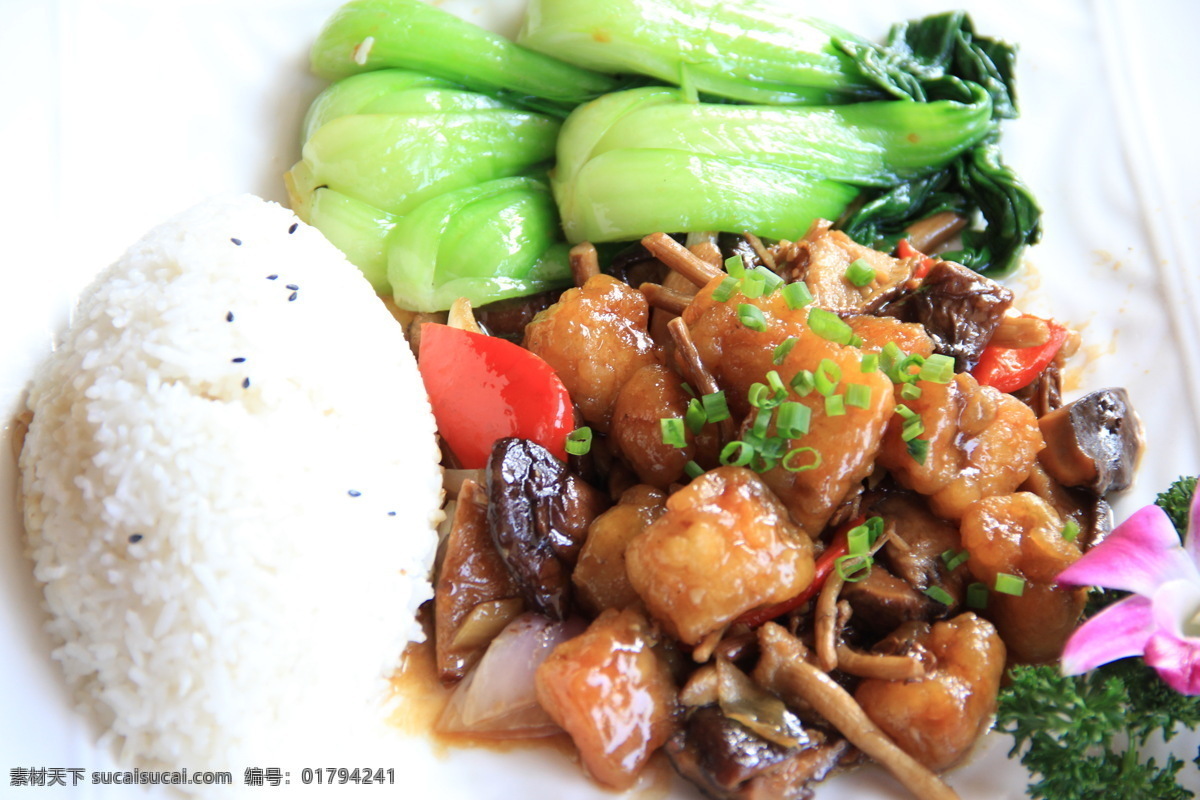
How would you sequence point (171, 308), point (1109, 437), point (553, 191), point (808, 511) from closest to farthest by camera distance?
1. point (808, 511)
2. point (171, 308)
3. point (1109, 437)
4. point (553, 191)

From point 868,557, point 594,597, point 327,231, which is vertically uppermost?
point 327,231

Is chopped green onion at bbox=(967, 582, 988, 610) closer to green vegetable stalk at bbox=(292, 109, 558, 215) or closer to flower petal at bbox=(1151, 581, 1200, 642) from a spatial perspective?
flower petal at bbox=(1151, 581, 1200, 642)

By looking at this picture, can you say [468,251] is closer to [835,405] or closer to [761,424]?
[761,424]

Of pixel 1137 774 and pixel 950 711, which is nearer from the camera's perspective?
pixel 1137 774

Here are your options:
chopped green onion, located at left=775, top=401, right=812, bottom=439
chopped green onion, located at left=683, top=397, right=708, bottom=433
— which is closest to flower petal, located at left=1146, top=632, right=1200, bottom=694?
chopped green onion, located at left=775, top=401, right=812, bottom=439

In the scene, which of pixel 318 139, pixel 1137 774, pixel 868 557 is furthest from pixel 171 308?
pixel 1137 774

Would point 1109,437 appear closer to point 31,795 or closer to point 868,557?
point 868,557

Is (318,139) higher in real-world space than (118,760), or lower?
higher
